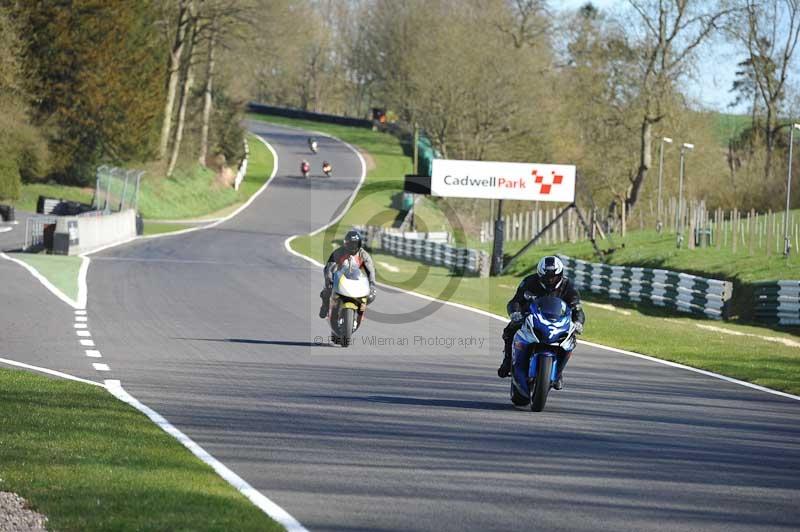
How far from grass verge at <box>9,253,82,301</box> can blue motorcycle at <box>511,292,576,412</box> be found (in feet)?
52.5

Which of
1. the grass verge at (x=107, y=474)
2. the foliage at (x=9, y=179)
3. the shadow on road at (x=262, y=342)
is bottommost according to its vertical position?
the grass verge at (x=107, y=474)

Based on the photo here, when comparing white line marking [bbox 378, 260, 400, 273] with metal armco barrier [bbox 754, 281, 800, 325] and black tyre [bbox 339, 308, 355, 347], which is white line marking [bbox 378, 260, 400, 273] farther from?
black tyre [bbox 339, 308, 355, 347]

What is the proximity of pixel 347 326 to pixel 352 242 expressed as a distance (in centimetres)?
159

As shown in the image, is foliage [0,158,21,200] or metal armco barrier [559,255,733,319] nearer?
metal armco barrier [559,255,733,319]

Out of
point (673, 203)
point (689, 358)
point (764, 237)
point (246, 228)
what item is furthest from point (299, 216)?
point (689, 358)

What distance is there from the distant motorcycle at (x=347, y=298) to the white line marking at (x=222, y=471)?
5.24 m

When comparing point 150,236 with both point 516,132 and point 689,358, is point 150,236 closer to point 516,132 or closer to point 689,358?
point 516,132

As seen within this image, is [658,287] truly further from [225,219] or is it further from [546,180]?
[225,219]

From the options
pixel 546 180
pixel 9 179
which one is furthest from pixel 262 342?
pixel 9 179

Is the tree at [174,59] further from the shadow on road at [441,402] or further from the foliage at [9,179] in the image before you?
the shadow on road at [441,402]

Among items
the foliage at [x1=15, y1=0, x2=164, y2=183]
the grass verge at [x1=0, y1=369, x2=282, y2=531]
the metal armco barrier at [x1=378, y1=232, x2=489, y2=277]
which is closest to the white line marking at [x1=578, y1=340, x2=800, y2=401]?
the grass verge at [x1=0, y1=369, x2=282, y2=531]
